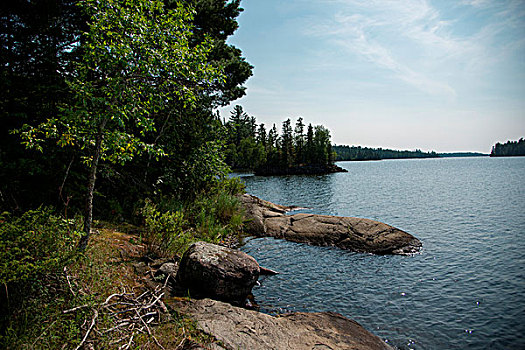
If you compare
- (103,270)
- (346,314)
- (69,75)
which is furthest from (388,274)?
(69,75)

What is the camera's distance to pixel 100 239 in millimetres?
6160

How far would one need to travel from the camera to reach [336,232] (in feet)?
42.0

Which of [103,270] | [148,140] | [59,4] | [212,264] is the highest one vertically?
[59,4]

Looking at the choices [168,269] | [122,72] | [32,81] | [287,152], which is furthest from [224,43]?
[287,152]

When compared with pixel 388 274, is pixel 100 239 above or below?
above

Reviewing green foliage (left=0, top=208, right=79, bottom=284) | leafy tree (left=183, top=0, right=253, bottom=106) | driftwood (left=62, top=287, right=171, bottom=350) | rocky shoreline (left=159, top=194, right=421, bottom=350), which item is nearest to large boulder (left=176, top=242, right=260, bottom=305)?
rocky shoreline (left=159, top=194, right=421, bottom=350)

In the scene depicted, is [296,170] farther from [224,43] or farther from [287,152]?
[224,43]

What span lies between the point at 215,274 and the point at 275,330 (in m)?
2.03

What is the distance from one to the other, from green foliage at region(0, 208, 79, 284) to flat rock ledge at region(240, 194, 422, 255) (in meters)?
10.4

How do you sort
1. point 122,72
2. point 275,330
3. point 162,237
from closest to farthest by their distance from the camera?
point 122,72 → point 275,330 → point 162,237

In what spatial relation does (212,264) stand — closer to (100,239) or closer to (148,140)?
(100,239)

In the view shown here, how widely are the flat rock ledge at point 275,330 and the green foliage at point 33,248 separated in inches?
90.9

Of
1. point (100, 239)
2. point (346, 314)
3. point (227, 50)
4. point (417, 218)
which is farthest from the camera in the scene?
point (417, 218)

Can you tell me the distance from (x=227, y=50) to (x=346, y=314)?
13700 mm
